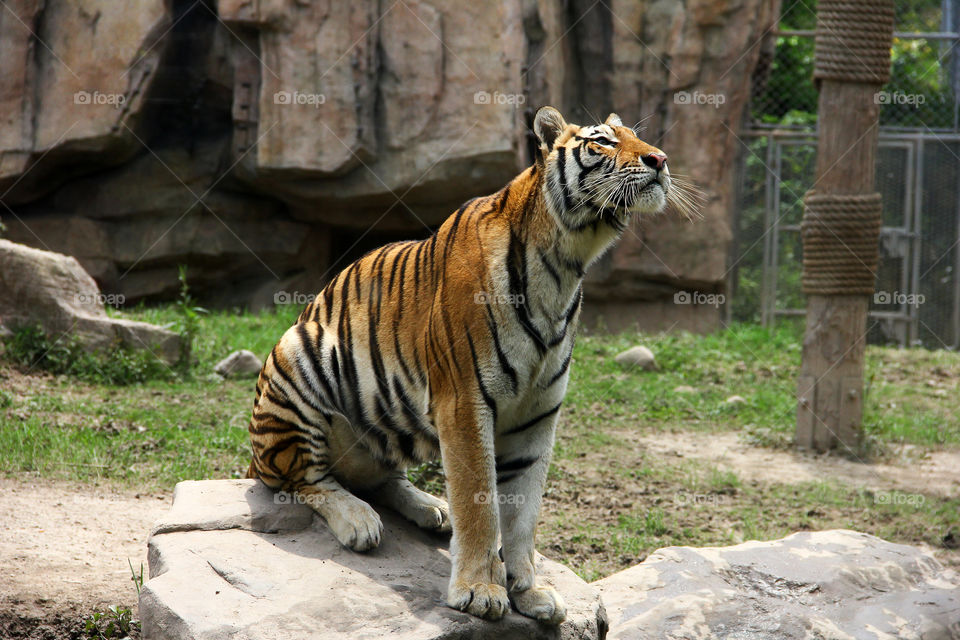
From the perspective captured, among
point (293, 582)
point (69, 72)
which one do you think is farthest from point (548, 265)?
point (69, 72)

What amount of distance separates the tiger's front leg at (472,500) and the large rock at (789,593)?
0.72 meters

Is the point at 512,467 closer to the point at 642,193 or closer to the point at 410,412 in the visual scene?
the point at 410,412

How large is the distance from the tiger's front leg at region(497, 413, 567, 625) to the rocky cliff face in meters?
6.26

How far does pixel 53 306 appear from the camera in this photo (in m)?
6.89

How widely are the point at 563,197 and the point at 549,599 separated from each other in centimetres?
135

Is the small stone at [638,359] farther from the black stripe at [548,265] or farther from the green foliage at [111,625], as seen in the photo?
Result: the green foliage at [111,625]

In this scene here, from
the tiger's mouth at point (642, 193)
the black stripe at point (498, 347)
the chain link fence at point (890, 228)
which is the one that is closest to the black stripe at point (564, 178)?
the tiger's mouth at point (642, 193)

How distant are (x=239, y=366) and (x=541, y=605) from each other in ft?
15.2

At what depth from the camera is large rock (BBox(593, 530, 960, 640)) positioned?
360 centimetres

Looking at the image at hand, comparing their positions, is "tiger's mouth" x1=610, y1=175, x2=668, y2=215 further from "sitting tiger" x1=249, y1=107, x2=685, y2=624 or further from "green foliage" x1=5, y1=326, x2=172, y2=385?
"green foliage" x1=5, y1=326, x2=172, y2=385

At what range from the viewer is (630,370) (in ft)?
26.6

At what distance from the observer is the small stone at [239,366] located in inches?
287

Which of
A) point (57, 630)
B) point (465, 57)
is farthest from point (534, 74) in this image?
point (57, 630)

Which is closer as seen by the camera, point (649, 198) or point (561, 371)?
→ point (649, 198)
